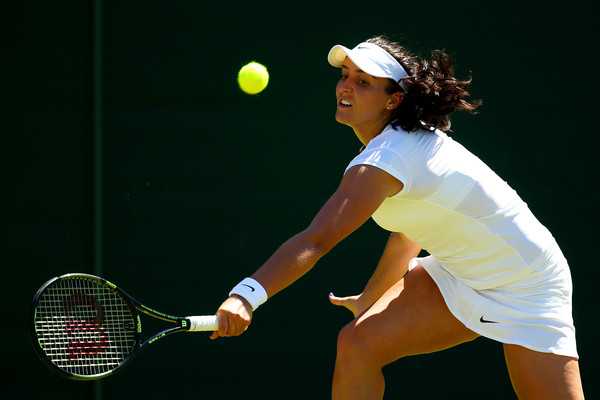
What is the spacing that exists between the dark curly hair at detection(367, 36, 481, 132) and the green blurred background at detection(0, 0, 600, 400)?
1.14m

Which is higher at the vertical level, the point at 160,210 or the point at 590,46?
the point at 590,46

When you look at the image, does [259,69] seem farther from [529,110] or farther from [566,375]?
[566,375]

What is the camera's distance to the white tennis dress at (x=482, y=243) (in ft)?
6.94

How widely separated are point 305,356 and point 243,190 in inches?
30.7

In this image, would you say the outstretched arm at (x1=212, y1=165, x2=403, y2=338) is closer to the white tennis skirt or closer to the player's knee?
the player's knee

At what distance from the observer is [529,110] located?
3.44m

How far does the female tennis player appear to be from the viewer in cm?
200

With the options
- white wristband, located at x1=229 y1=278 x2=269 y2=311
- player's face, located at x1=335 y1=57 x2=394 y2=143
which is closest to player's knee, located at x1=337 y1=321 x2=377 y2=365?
white wristband, located at x1=229 y1=278 x2=269 y2=311

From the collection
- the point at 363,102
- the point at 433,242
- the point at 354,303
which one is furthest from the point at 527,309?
the point at 363,102

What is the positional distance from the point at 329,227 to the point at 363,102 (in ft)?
1.59

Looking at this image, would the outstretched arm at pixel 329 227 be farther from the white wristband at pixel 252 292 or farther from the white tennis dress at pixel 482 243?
the white tennis dress at pixel 482 243

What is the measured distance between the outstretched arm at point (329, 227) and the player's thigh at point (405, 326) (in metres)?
0.35

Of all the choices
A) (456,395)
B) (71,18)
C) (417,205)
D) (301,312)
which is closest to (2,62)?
(71,18)

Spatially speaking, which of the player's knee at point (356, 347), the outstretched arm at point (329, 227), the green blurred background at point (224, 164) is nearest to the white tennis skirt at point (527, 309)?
the player's knee at point (356, 347)
